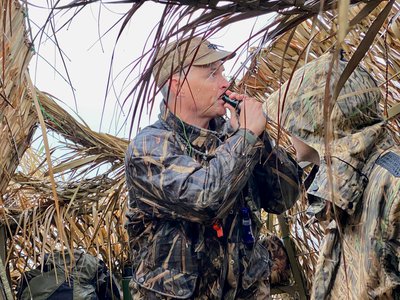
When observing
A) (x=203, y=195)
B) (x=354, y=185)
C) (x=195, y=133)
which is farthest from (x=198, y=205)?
(x=354, y=185)

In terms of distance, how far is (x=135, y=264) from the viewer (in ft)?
11.9

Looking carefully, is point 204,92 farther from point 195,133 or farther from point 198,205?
point 198,205

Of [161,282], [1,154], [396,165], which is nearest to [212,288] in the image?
[161,282]

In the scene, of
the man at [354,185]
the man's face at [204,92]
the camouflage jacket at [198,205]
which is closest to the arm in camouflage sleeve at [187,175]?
the camouflage jacket at [198,205]

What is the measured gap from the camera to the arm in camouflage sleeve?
3227mm

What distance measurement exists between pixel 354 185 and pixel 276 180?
1.25m

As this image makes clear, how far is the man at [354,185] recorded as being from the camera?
221 centimetres

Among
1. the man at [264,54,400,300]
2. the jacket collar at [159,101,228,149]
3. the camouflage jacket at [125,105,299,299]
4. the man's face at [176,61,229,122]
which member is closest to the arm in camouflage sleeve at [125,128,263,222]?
the camouflage jacket at [125,105,299,299]

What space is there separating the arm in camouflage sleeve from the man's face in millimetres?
243

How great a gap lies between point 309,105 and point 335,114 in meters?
0.13

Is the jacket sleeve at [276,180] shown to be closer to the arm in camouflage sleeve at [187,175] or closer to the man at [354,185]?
the arm in camouflage sleeve at [187,175]

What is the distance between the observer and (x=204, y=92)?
358cm

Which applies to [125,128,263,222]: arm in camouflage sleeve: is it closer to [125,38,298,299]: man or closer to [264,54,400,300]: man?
[125,38,298,299]: man

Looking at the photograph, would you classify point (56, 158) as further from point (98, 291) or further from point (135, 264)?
point (135, 264)
